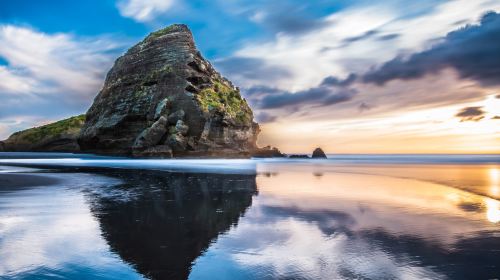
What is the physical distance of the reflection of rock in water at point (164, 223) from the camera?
740 centimetres

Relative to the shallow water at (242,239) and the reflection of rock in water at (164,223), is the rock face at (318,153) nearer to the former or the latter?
the reflection of rock in water at (164,223)

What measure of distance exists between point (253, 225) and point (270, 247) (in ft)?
8.48

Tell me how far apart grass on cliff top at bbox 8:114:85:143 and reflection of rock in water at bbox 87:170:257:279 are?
141 m

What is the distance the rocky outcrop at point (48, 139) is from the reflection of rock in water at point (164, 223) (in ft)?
409

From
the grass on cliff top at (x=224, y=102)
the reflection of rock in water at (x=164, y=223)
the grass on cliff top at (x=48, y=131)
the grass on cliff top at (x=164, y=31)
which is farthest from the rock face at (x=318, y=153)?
the reflection of rock in water at (x=164, y=223)

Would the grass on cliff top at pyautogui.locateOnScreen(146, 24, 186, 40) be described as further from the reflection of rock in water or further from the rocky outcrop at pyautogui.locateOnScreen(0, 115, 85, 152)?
the reflection of rock in water

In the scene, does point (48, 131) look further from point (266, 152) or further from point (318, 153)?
point (318, 153)

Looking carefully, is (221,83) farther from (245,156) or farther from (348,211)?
(348,211)

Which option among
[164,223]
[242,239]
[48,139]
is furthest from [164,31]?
[242,239]

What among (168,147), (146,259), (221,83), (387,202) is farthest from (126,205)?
(221,83)

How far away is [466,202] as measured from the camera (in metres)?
17.9

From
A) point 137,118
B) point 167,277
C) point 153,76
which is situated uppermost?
point 153,76

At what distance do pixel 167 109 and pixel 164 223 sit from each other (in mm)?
69229

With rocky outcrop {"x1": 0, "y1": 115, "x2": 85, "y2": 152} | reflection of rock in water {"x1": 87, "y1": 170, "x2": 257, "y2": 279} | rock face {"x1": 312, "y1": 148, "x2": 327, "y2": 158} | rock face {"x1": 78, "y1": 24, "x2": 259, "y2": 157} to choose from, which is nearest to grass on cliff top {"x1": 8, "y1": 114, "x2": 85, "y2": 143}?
rocky outcrop {"x1": 0, "y1": 115, "x2": 85, "y2": 152}
